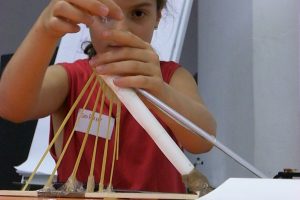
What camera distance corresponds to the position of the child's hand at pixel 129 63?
385 mm

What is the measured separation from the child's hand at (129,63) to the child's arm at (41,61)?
23mm

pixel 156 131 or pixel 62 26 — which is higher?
pixel 62 26

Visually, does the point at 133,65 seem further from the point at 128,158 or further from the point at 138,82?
the point at 128,158

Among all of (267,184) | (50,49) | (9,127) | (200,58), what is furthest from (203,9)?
(267,184)

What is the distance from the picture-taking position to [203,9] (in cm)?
148

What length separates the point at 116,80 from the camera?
373mm

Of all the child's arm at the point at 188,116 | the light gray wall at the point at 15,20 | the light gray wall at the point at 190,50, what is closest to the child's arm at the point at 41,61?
the child's arm at the point at 188,116

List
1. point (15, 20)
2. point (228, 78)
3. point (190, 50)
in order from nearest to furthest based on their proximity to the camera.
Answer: point (228, 78), point (190, 50), point (15, 20)

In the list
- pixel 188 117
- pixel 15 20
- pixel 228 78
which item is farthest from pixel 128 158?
pixel 15 20

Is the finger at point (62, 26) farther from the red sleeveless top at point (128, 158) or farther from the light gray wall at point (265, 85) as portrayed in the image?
the light gray wall at point (265, 85)

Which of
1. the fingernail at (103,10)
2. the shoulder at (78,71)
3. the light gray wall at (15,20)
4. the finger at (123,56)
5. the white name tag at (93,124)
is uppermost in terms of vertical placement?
the light gray wall at (15,20)

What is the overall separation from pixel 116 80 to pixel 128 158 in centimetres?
34

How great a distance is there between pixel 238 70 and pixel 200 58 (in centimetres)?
44

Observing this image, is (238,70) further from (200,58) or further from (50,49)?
(50,49)
